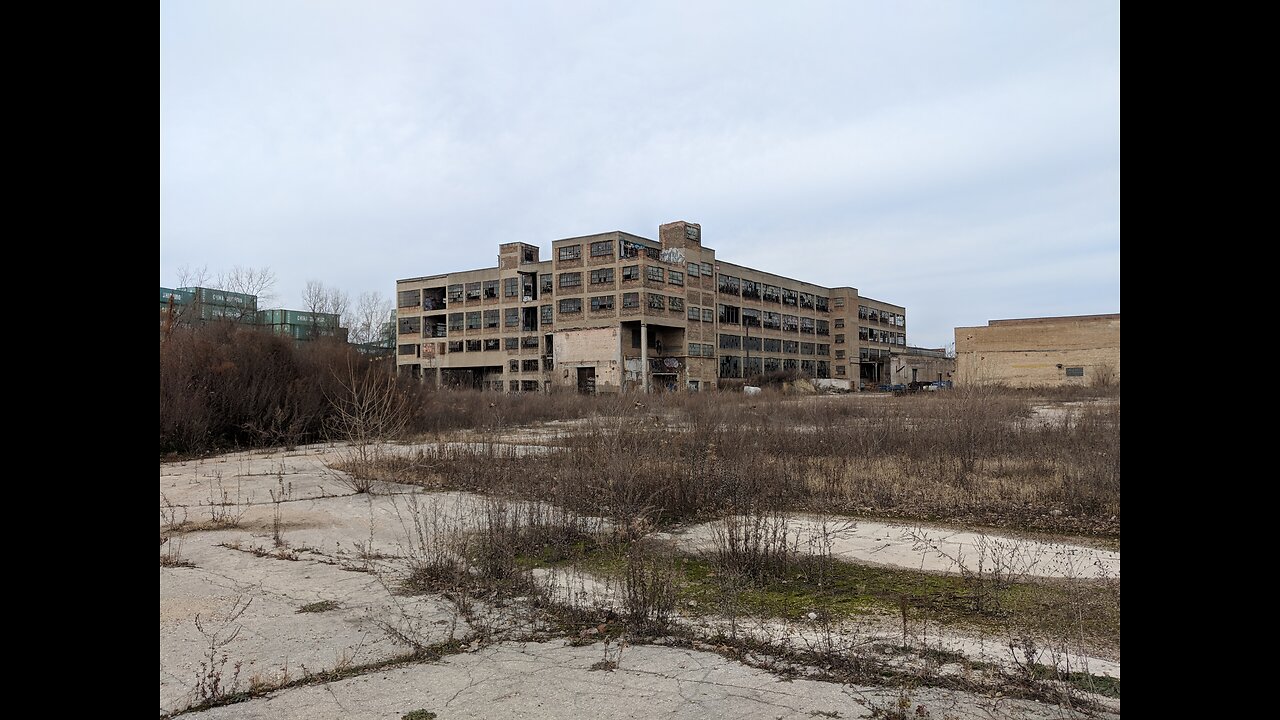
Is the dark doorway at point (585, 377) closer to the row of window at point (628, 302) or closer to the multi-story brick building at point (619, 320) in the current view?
the multi-story brick building at point (619, 320)

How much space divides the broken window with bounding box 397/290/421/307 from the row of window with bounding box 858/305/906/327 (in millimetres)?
58304

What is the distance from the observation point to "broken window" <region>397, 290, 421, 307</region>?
82250 mm

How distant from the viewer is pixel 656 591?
5.79 m

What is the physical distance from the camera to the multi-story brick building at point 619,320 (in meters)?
61.4

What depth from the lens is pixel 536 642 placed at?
529cm

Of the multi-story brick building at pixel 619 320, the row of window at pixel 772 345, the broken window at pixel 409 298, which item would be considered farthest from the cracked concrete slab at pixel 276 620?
the broken window at pixel 409 298

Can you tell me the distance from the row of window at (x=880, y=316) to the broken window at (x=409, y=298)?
58304 mm

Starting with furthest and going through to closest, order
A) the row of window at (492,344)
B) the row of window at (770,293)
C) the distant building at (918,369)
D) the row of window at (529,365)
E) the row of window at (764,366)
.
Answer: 1. the distant building at (918,369)
2. the row of window at (770,293)
3. the row of window at (492,344)
4. the row of window at (764,366)
5. the row of window at (529,365)

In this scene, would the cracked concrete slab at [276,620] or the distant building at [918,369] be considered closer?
the cracked concrete slab at [276,620]

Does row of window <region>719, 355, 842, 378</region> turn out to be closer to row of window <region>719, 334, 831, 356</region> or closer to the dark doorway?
row of window <region>719, 334, 831, 356</region>

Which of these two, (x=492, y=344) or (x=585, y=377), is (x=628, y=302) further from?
(x=492, y=344)

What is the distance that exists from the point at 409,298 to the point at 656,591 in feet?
270
